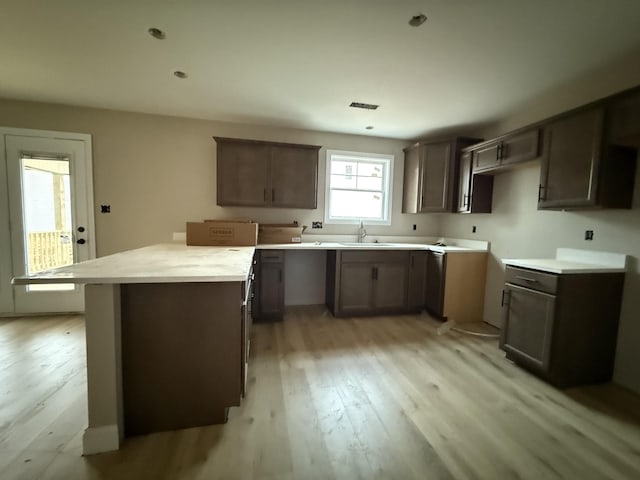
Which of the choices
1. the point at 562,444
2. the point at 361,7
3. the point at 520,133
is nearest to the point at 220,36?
the point at 361,7

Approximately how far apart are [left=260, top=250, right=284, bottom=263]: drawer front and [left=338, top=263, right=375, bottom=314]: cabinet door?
0.76 metres

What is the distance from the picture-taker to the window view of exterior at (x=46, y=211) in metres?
3.07

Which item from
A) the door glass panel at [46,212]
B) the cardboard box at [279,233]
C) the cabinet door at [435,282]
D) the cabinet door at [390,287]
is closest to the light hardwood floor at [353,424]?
the cabinet door at [435,282]

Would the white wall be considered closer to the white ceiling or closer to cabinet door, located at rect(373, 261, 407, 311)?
the white ceiling

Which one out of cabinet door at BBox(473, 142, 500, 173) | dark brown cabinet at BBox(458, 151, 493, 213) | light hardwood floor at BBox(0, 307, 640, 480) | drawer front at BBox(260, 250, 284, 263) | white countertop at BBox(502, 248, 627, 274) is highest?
cabinet door at BBox(473, 142, 500, 173)

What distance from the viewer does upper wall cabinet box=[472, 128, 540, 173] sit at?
2441 millimetres

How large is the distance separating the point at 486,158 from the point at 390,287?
1850 mm

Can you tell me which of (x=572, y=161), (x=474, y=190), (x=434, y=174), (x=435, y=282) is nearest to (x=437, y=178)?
(x=434, y=174)

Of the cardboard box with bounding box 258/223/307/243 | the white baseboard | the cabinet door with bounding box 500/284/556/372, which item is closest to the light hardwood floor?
the white baseboard

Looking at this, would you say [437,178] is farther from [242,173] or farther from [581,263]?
[242,173]

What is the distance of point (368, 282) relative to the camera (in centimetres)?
338

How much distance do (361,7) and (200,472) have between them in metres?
2.58

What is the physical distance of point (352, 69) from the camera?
2168mm

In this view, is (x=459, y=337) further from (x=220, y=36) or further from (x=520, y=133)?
(x=220, y=36)
